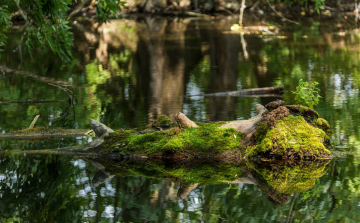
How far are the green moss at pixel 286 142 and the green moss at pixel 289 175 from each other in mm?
203

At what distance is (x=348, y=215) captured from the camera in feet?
16.5

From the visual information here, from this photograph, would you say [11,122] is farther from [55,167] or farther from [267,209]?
[267,209]

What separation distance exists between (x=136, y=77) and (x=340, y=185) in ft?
32.1

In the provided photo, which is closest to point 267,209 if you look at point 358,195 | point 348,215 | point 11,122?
point 348,215

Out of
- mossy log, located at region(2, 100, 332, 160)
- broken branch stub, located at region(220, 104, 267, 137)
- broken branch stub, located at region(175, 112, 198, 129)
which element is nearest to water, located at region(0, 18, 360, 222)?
mossy log, located at region(2, 100, 332, 160)

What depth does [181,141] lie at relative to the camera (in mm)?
6969

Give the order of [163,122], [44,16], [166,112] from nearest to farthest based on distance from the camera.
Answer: [163,122] → [44,16] → [166,112]

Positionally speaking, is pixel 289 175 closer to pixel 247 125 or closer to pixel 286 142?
pixel 286 142

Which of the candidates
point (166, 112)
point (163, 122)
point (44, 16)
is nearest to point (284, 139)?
point (163, 122)

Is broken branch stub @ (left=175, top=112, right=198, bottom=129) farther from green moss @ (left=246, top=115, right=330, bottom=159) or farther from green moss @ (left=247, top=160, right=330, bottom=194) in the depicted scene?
green moss @ (left=247, top=160, right=330, bottom=194)

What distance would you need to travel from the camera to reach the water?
534cm

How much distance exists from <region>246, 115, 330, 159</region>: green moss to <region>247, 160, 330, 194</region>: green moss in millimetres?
203

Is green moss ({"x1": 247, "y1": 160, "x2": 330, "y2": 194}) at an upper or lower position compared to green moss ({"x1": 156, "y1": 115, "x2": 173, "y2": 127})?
lower

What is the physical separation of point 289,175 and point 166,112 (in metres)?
4.30
